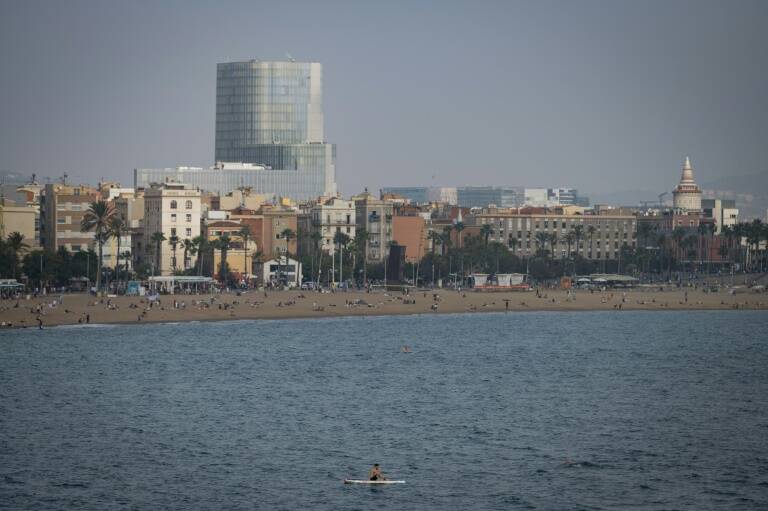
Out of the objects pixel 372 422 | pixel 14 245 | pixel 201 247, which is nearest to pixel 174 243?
pixel 201 247

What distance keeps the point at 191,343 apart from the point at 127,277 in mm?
66087

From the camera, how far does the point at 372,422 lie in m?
75.9

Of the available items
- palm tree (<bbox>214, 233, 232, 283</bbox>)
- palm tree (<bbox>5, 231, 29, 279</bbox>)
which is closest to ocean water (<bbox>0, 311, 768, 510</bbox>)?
palm tree (<bbox>5, 231, 29, 279</bbox>)

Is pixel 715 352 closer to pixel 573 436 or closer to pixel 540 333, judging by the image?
pixel 540 333

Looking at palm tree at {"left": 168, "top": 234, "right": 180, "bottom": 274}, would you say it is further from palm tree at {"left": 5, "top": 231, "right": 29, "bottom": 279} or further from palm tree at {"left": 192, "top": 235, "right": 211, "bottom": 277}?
palm tree at {"left": 5, "top": 231, "right": 29, "bottom": 279}

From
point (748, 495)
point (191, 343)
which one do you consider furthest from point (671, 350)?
point (748, 495)

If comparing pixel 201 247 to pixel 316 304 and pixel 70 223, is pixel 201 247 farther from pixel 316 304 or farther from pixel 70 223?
pixel 316 304

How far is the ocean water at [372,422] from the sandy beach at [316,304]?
7.28 metres

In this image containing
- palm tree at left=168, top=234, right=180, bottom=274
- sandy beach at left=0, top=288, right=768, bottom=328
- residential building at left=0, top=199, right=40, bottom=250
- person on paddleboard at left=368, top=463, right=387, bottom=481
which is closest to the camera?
person on paddleboard at left=368, top=463, right=387, bottom=481

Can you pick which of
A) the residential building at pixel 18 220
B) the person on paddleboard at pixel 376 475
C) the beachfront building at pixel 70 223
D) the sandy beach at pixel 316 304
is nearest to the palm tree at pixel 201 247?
the beachfront building at pixel 70 223

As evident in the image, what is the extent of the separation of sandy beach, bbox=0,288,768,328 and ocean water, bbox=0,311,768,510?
23.9 feet

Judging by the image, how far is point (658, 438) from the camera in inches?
2825

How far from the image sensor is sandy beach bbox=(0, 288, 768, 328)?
135625 millimetres

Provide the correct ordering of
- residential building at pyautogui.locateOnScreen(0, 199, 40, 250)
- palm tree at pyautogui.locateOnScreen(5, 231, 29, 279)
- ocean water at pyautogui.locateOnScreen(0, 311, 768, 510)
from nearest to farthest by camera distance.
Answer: ocean water at pyautogui.locateOnScreen(0, 311, 768, 510) → palm tree at pyautogui.locateOnScreen(5, 231, 29, 279) → residential building at pyautogui.locateOnScreen(0, 199, 40, 250)
